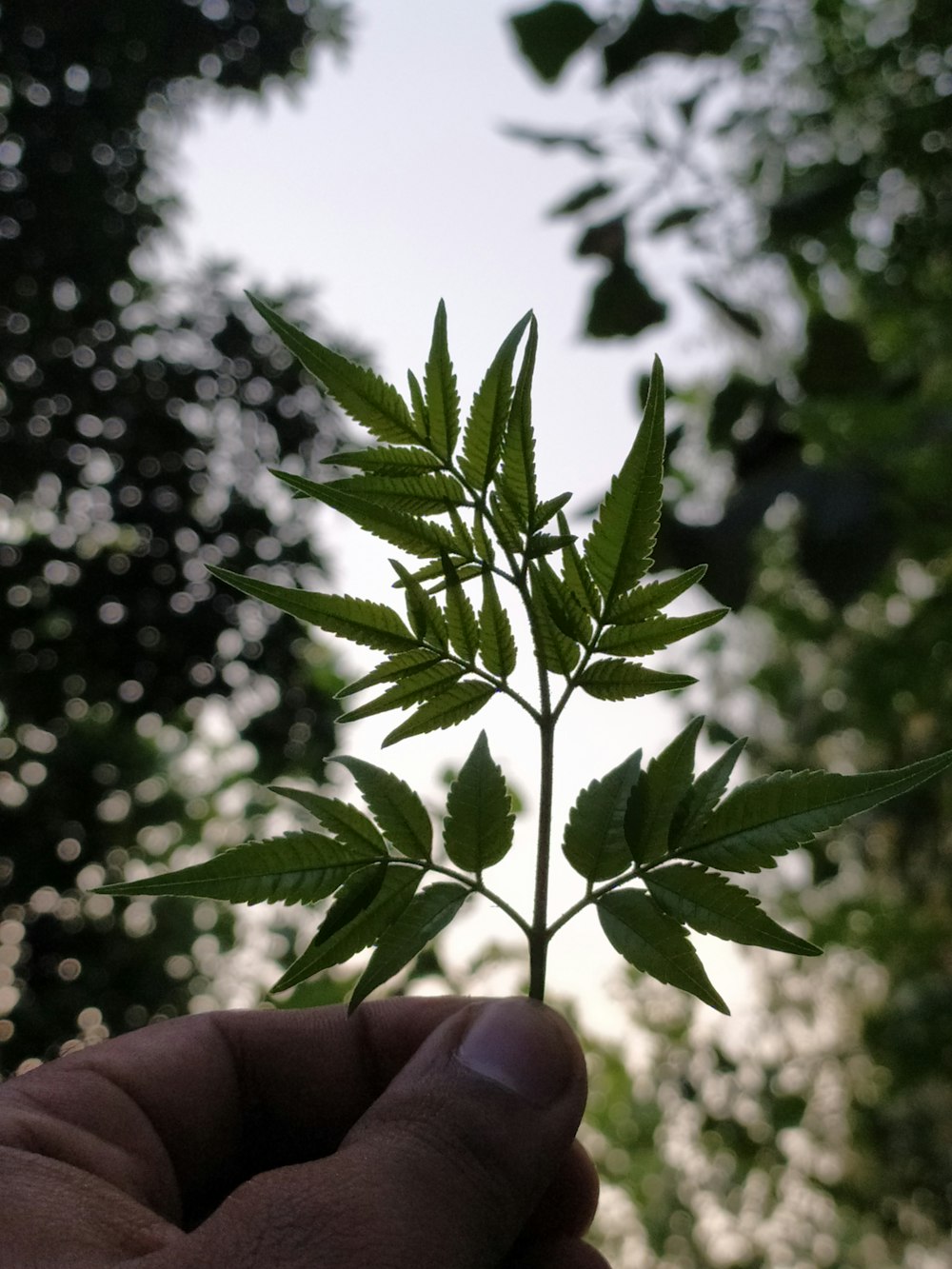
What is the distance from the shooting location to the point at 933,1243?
10422 millimetres

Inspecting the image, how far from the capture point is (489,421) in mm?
740

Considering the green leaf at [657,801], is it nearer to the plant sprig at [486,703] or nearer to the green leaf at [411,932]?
the plant sprig at [486,703]

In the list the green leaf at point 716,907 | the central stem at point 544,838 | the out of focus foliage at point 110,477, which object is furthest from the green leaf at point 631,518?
the out of focus foliage at point 110,477

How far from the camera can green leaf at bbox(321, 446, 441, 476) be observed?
2.49 feet

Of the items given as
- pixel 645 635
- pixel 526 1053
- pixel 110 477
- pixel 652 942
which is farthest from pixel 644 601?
pixel 110 477

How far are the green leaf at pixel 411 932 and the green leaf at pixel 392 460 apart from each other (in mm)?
356

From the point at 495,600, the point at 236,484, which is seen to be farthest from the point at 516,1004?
the point at 236,484

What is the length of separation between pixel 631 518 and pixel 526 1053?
1.80 feet

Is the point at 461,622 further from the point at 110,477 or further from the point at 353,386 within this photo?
the point at 110,477

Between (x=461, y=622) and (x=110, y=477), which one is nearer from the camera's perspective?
(x=461, y=622)

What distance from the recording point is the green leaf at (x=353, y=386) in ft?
2.35

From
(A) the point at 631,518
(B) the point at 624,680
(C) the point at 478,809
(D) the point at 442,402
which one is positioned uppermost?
(D) the point at 442,402

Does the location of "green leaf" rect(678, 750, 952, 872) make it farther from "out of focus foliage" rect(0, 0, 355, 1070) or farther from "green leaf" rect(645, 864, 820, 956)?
"out of focus foliage" rect(0, 0, 355, 1070)

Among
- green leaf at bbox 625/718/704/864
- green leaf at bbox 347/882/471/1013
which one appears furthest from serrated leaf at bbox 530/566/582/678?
green leaf at bbox 347/882/471/1013
